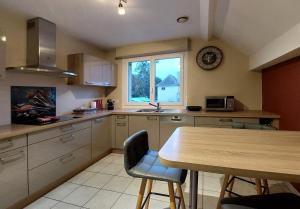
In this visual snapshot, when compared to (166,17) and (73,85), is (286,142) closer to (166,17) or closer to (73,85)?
(166,17)

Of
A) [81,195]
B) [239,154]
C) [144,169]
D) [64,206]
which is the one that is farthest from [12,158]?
[239,154]

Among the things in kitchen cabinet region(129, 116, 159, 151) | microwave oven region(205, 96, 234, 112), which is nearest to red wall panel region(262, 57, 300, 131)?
microwave oven region(205, 96, 234, 112)

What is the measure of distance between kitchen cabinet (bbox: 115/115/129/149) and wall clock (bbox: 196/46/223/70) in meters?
1.79

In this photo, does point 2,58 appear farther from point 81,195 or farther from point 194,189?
point 194,189

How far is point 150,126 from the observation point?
322cm

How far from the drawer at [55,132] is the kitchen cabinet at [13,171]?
108mm

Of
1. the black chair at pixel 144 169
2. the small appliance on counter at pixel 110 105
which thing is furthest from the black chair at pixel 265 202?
the small appliance on counter at pixel 110 105

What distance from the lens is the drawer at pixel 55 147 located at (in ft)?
6.30

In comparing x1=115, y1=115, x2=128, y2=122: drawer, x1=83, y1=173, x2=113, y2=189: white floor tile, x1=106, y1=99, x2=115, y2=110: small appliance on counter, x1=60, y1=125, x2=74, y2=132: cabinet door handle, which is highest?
x1=106, y1=99, x2=115, y2=110: small appliance on counter

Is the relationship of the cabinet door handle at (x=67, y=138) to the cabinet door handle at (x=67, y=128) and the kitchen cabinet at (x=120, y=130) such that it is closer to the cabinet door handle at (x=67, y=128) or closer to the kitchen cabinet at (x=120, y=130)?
the cabinet door handle at (x=67, y=128)

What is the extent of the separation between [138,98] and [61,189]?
7.75 ft

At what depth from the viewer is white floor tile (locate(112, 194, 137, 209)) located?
1.88m

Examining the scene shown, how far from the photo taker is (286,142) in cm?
116

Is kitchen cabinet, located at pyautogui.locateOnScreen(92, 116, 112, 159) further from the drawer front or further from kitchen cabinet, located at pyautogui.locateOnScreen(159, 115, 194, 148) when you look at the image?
the drawer front
